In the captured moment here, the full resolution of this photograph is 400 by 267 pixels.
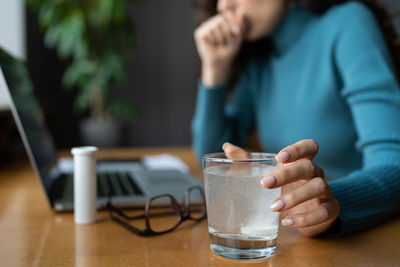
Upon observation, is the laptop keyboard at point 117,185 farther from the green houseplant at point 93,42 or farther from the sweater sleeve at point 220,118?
the green houseplant at point 93,42

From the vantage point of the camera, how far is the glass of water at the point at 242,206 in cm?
46

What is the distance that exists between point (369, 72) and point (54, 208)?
0.75m

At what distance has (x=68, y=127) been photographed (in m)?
3.91

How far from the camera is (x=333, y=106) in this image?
1.14m

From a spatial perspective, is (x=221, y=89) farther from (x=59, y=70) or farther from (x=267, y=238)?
(x=59, y=70)

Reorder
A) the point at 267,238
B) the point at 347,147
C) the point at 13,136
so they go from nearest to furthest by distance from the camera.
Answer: the point at 267,238, the point at 347,147, the point at 13,136

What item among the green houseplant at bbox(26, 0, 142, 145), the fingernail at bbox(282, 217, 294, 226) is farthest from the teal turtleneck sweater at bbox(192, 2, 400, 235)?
the green houseplant at bbox(26, 0, 142, 145)

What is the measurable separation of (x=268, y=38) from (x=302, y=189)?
1.02m

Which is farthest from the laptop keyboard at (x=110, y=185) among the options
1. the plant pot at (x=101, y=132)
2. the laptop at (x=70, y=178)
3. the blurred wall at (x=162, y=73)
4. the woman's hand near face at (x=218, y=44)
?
the blurred wall at (x=162, y=73)

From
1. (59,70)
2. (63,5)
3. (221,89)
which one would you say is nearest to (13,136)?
(221,89)

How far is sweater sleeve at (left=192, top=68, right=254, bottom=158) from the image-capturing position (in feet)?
4.37

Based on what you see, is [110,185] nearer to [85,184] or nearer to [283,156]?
[85,184]

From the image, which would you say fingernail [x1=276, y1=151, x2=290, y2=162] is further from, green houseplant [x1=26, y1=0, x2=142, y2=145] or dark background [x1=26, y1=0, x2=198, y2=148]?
dark background [x1=26, y1=0, x2=198, y2=148]

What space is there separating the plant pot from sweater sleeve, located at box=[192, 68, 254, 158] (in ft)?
6.98
